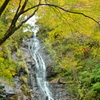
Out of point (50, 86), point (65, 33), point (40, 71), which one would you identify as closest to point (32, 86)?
point (50, 86)

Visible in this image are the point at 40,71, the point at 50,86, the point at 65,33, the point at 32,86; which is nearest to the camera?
the point at 65,33

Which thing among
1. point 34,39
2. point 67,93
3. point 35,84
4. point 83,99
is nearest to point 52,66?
point 35,84

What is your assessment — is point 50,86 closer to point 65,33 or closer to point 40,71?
point 40,71

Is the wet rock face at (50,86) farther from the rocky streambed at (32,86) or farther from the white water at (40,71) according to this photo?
the white water at (40,71)

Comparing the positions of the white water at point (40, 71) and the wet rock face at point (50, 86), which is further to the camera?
the white water at point (40, 71)

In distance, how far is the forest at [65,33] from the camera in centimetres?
328

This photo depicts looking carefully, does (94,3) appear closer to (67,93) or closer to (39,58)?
(67,93)

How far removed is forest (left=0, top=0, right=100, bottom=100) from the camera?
10.8 ft

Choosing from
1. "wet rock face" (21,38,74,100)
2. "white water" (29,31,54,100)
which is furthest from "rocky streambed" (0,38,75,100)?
"white water" (29,31,54,100)

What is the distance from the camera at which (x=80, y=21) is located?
3490 mm

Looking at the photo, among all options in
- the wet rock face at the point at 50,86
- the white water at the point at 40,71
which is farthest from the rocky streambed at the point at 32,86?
the white water at the point at 40,71

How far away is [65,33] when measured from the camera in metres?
4.07

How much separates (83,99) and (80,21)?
6.27 meters

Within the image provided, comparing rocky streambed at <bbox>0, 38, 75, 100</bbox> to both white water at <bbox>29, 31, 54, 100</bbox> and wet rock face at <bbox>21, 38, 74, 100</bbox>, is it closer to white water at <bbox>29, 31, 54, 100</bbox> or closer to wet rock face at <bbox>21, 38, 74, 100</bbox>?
wet rock face at <bbox>21, 38, 74, 100</bbox>
